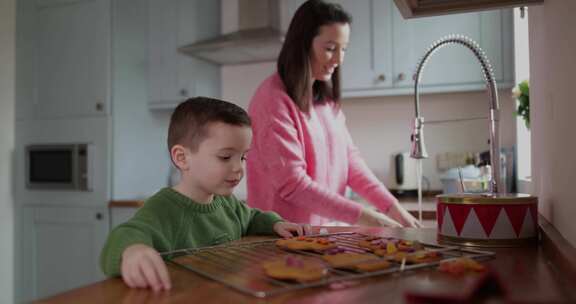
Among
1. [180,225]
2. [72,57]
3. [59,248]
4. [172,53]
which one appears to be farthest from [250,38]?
[180,225]

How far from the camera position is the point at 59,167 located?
2.81m

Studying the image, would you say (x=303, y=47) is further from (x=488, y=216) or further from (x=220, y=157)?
(x=488, y=216)

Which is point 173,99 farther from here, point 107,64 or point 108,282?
point 108,282

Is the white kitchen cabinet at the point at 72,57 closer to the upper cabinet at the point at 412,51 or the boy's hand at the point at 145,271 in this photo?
the upper cabinet at the point at 412,51

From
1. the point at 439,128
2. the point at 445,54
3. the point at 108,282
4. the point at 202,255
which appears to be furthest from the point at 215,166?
the point at 439,128

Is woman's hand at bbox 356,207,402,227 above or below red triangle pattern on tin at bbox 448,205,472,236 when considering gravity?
below

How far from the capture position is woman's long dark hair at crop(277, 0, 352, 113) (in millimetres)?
1538

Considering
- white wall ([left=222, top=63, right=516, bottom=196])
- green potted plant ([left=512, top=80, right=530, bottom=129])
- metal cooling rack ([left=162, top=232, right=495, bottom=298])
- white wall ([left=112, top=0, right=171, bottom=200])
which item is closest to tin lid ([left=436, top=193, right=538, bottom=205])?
metal cooling rack ([left=162, top=232, right=495, bottom=298])

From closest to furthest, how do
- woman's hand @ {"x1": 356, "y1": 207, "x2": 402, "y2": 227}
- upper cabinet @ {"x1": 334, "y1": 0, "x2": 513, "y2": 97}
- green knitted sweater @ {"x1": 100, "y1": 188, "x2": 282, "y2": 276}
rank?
green knitted sweater @ {"x1": 100, "y1": 188, "x2": 282, "y2": 276}, woman's hand @ {"x1": 356, "y1": 207, "x2": 402, "y2": 227}, upper cabinet @ {"x1": 334, "y1": 0, "x2": 513, "y2": 97}

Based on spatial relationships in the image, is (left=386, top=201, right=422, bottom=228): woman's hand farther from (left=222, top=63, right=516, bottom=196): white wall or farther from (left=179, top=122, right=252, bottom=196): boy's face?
(left=222, top=63, right=516, bottom=196): white wall

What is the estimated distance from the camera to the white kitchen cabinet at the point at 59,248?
2703 millimetres

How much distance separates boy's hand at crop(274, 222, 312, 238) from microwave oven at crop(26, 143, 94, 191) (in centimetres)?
193

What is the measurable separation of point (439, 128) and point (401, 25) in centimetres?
60

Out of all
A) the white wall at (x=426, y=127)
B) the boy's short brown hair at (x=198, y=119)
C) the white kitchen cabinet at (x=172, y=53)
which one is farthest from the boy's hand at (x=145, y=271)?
the white kitchen cabinet at (x=172, y=53)
